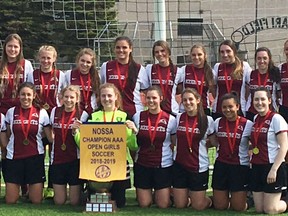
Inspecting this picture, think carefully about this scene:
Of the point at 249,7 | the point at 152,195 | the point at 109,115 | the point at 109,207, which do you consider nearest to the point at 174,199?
the point at 152,195

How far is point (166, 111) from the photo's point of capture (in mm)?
5570

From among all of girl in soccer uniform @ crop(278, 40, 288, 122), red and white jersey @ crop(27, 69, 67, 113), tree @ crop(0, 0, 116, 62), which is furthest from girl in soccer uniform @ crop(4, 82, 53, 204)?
tree @ crop(0, 0, 116, 62)

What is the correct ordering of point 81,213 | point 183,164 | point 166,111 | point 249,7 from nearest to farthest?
point 81,213 < point 183,164 < point 166,111 < point 249,7

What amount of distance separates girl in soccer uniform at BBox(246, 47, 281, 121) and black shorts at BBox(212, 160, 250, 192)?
639 millimetres

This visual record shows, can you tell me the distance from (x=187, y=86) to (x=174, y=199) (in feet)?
3.80

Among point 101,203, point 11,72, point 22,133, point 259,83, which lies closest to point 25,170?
point 22,133

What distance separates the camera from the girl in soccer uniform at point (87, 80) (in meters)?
5.48

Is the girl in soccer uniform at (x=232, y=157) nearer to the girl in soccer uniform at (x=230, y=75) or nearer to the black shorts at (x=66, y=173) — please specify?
the girl in soccer uniform at (x=230, y=75)

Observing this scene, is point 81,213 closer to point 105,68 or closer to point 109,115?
point 109,115

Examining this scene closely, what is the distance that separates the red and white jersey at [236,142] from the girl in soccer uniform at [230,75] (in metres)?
0.46

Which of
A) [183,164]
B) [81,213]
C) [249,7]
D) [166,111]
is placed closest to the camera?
[81,213]

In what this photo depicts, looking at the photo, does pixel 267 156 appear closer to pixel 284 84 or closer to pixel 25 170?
pixel 284 84

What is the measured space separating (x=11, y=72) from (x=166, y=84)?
1.56 meters

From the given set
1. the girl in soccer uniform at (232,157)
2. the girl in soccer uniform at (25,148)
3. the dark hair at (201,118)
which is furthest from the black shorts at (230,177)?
the girl in soccer uniform at (25,148)
